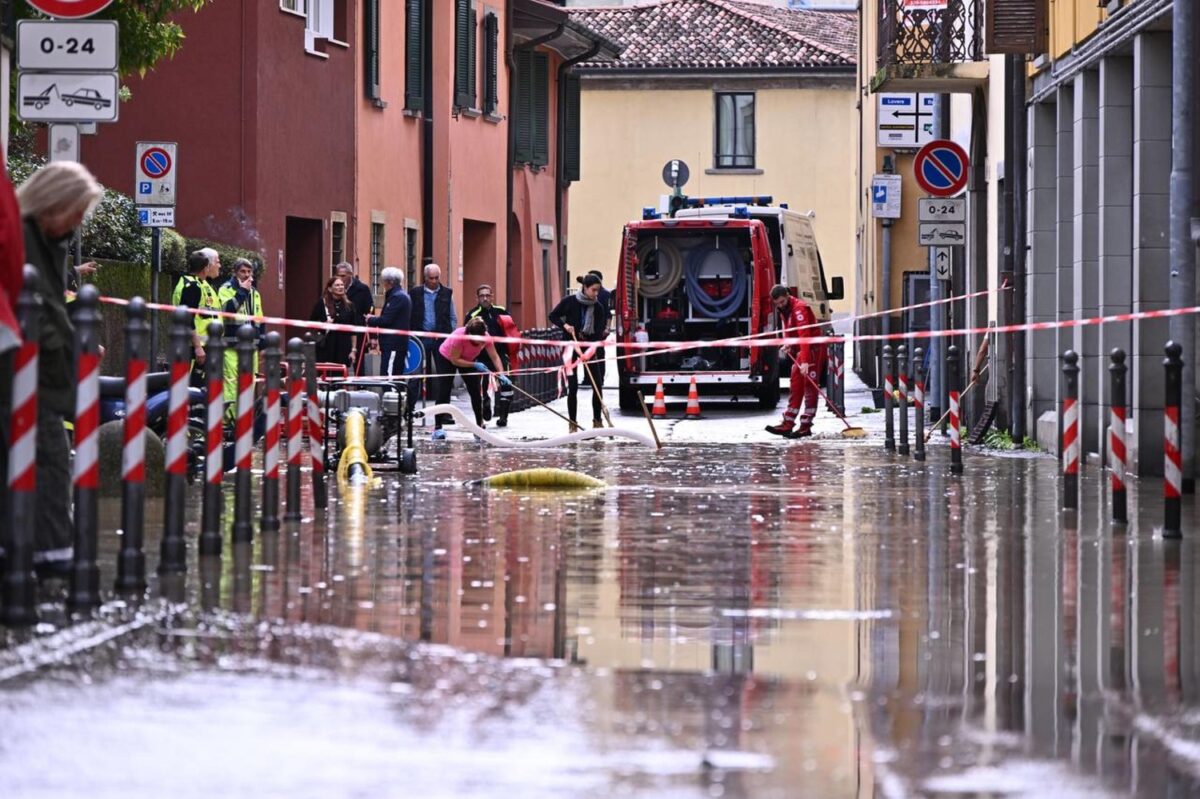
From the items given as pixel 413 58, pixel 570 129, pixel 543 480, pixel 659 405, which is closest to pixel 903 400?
pixel 543 480

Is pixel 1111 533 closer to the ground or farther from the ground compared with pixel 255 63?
closer to the ground

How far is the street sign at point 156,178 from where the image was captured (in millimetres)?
22797

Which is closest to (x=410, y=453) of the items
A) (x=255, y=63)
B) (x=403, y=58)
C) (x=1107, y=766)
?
(x=1107, y=766)

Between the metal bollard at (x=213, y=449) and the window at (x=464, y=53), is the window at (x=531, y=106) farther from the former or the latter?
the metal bollard at (x=213, y=449)

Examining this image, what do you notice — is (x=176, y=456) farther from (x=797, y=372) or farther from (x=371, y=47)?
(x=371, y=47)

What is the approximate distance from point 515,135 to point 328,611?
39.8 meters

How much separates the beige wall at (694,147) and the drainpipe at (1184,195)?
50069mm

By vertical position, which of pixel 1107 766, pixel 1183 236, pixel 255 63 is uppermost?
Result: pixel 255 63

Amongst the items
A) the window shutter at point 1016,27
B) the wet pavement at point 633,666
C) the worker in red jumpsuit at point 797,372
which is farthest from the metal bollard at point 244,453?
the worker in red jumpsuit at point 797,372

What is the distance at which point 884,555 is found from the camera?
12094 mm

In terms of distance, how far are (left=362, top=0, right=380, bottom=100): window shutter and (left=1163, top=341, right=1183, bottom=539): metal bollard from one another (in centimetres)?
2548

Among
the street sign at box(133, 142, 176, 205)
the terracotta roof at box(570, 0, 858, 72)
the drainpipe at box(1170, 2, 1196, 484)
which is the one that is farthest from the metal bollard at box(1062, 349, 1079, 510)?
the terracotta roof at box(570, 0, 858, 72)

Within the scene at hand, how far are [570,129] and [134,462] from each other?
146 feet

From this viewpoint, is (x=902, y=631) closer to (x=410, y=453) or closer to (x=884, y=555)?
(x=884, y=555)
